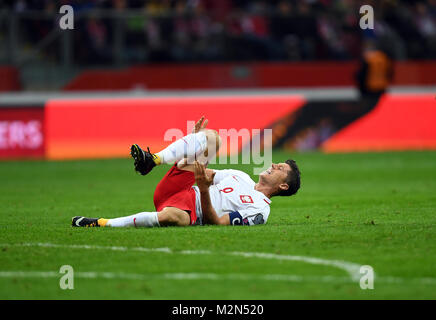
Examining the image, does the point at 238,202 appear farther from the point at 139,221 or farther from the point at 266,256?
the point at 266,256

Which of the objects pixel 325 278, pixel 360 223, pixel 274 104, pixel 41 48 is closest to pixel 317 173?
pixel 274 104

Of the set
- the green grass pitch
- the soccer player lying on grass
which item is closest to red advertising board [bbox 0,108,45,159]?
the green grass pitch

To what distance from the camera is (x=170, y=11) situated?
25.2 metres

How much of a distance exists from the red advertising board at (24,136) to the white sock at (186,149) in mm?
13462

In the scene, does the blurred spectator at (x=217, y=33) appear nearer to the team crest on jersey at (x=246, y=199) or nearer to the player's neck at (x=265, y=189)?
the player's neck at (x=265, y=189)

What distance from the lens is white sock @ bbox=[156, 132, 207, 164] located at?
9.57m

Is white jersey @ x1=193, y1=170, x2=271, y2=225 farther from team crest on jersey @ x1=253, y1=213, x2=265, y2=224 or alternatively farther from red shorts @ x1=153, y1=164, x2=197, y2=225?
red shorts @ x1=153, y1=164, x2=197, y2=225

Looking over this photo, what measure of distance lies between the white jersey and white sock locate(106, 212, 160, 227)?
0.55 metres

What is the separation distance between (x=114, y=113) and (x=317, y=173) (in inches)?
266

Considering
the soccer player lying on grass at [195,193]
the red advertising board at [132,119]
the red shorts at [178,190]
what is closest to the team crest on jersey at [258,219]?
the soccer player lying on grass at [195,193]

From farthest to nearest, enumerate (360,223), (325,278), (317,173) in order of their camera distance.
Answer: (317,173) < (360,223) < (325,278)

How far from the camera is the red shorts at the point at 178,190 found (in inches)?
381

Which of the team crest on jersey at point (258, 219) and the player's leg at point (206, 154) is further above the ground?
the player's leg at point (206, 154)
